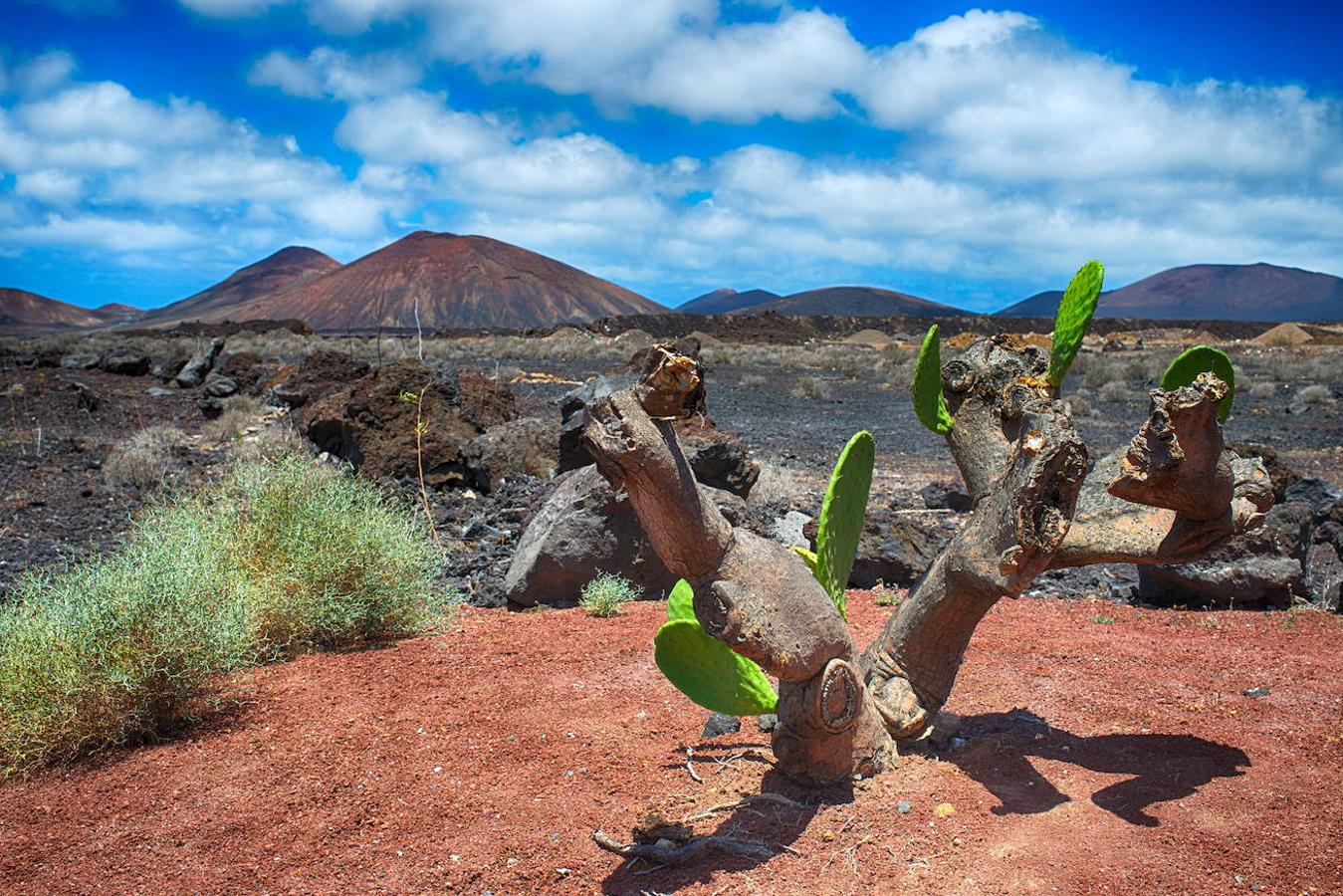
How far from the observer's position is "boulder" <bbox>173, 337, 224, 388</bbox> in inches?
928

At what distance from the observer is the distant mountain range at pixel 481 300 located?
121 metres

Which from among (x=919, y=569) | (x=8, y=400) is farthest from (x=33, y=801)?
(x=8, y=400)

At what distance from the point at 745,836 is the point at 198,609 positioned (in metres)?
2.81

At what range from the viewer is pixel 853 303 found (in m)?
118

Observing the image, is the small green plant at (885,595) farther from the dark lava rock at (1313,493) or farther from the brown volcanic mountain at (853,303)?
the brown volcanic mountain at (853,303)

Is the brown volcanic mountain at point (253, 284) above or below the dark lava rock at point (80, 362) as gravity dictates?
above

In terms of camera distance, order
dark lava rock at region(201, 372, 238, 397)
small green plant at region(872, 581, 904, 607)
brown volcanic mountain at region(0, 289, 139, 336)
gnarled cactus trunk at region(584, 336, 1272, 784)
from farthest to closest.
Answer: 1. brown volcanic mountain at region(0, 289, 139, 336)
2. dark lava rock at region(201, 372, 238, 397)
3. small green plant at region(872, 581, 904, 607)
4. gnarled cactus trunk at region(584, 336, 1272, 784)

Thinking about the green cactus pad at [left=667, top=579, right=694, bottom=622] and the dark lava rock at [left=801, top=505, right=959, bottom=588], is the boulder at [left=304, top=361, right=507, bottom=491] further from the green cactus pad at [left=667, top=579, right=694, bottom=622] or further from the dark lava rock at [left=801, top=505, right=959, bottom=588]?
the green cactus pad at [left=667, top=579, right=694, bottom=622]

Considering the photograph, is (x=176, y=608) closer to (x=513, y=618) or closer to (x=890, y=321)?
(x=513, y=618)

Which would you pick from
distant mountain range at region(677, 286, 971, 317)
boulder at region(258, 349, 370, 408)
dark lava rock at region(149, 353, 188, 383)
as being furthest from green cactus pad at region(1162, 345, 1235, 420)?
distant mountain range at region(677, 286, 971, 317)

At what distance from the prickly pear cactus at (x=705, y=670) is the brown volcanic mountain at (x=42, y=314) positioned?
164490 millimetres

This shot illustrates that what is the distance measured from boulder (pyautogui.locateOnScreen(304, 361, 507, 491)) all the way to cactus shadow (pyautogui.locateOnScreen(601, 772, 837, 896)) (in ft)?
25.0

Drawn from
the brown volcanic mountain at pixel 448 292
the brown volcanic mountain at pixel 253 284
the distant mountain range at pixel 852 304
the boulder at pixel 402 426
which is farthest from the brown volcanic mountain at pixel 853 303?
the boulder at pixel 402 426

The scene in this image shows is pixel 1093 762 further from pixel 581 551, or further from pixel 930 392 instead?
pixel 581 551
